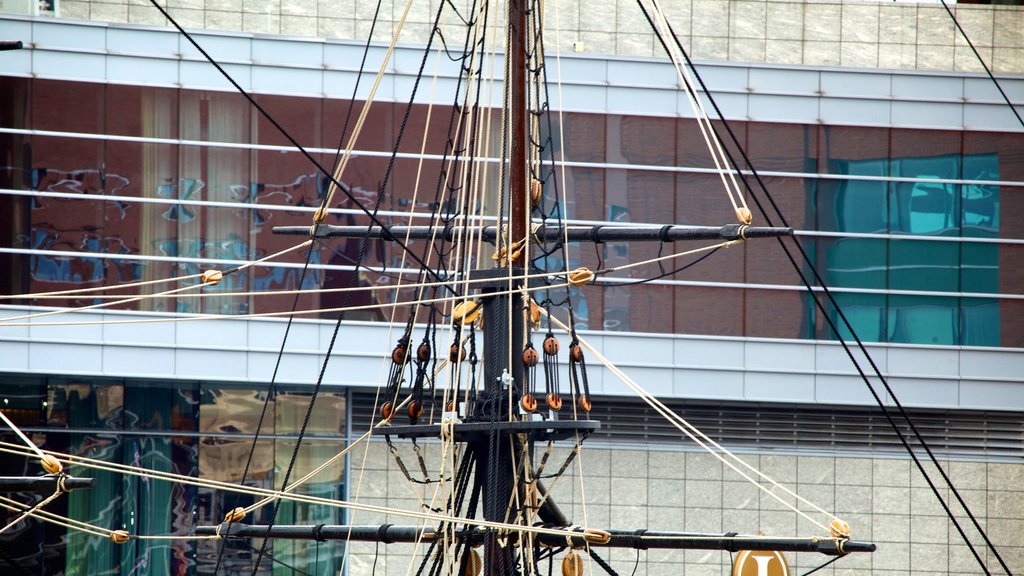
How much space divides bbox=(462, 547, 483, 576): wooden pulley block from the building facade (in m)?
10.1

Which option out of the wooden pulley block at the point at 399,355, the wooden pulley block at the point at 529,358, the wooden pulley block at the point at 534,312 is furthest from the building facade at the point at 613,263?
the wooden pulley block at the point at 529,358

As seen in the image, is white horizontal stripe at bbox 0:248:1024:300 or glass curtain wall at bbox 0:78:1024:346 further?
glass curtain wall at bbox 0:78:1024:346

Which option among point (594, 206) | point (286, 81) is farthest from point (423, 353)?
point (286, 81)

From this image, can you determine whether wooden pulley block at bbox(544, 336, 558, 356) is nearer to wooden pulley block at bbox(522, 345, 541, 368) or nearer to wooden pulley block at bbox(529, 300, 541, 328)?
wooden pulley block at bbox(529, 300, 541, 328)

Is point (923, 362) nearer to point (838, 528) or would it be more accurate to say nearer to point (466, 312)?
point (838, 528)

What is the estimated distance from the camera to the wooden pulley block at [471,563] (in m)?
12.2

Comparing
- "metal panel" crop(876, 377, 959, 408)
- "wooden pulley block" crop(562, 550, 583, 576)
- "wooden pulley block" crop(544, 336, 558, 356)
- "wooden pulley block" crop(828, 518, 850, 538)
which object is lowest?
"wooden pulley block" crop(562, 550, 583, 576)

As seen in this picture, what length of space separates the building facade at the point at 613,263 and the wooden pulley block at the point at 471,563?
10.1 meters

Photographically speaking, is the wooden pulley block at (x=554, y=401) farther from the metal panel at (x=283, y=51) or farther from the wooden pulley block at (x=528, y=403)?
the metal panel at (x=283, y=51)

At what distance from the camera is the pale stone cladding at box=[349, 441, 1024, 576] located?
74.8ft

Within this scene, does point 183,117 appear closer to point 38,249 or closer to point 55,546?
point 38,249

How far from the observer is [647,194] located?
76.3 feet

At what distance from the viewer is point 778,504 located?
22797mm

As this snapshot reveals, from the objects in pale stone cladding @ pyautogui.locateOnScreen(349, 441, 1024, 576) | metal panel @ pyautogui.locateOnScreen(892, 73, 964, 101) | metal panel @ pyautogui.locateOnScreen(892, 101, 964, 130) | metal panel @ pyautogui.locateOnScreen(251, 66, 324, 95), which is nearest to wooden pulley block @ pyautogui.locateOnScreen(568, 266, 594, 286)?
pale stone cladding @ pyautogui.locateOnScreen(349, 441, 1024, 576)
